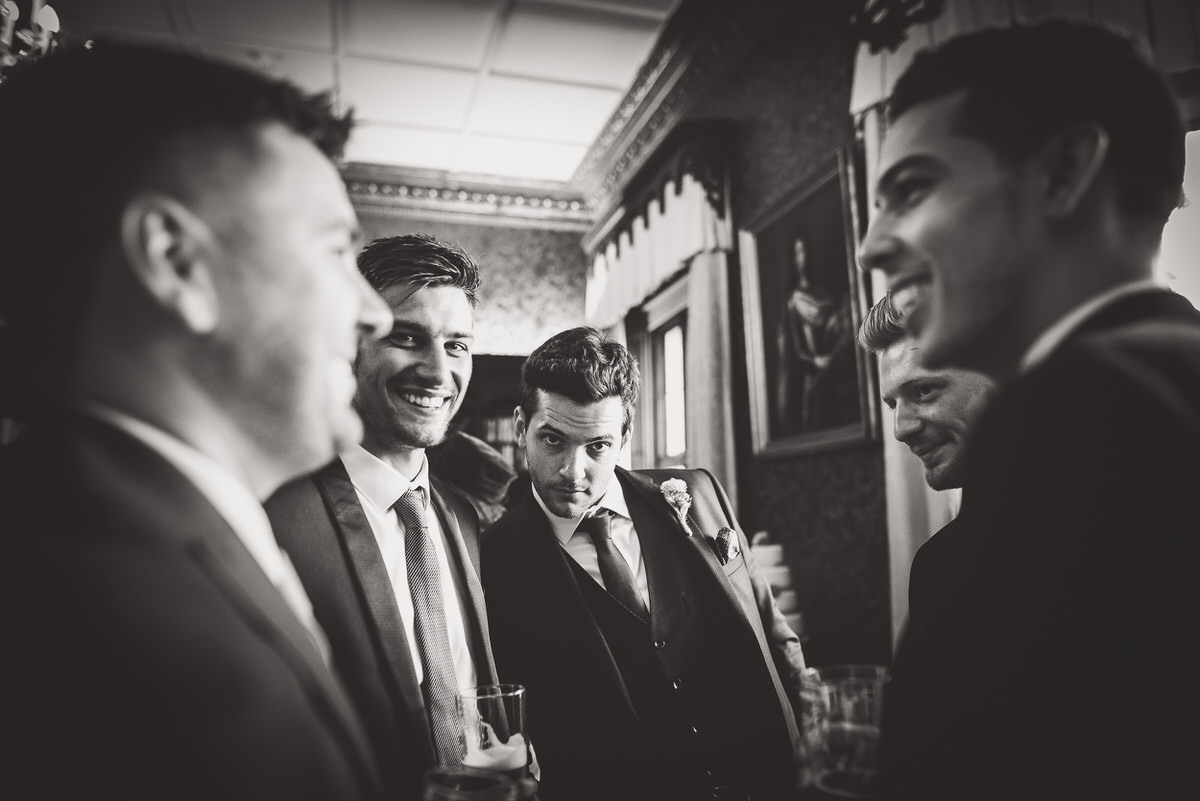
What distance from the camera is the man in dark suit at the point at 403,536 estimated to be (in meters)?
1.36

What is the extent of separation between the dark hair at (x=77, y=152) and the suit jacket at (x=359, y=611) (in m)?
0.81

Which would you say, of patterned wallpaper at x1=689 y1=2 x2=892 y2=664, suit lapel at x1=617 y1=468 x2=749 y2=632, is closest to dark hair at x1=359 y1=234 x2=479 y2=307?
Result: suit lapel at x1=617 y1=468 x2=749 y2=632

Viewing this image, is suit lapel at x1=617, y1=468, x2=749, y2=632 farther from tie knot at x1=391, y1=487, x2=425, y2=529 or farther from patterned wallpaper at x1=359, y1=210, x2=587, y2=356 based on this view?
patterned wallpaper at x1=359, y1=210, x2=587, y2=356

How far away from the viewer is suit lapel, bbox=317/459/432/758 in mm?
1366

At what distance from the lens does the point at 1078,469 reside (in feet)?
1.99

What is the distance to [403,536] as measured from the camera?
1.66 metres

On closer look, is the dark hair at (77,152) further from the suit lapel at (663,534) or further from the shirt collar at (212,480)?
the suit lapel at (663,534)

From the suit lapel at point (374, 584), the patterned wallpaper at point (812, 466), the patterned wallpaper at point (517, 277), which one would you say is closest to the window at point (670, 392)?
the patterned wallpaper at point (812, 466)

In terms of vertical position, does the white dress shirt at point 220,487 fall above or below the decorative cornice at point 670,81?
below

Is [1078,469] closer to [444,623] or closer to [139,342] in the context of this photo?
[139,342]

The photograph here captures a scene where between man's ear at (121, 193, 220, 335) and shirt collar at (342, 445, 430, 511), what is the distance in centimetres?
100

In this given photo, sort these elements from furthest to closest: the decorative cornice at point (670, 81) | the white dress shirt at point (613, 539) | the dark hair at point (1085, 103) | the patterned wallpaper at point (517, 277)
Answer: the patterned wallpaper at point (517, 277) < the decorative cornice at point (670, 81) < the white dress shirt at point (613, 539) < the dark hair at point (1085, 103)

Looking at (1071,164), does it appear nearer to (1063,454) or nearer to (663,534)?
(1063,454)

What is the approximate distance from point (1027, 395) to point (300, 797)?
0.71 m
